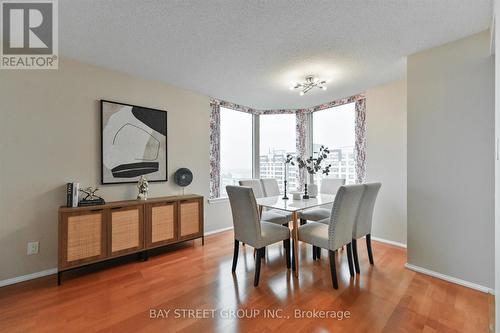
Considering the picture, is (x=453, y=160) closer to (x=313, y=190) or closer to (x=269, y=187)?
(x=313, y=190)

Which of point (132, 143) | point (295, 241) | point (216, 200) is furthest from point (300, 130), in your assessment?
point (132, 143)

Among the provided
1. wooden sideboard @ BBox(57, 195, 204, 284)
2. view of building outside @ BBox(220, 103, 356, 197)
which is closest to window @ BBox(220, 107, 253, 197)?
view of building outside @ BBox(220, 103, 356, 197)

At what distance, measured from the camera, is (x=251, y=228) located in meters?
2.26

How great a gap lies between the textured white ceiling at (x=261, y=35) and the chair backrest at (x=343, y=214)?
1.48 m

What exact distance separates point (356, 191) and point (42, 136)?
341 centimetres

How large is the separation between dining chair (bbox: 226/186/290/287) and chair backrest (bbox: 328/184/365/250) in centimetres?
52

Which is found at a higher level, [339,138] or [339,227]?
[339,138]

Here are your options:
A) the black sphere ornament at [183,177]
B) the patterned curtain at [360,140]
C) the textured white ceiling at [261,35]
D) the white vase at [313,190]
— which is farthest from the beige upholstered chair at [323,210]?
the black sphere ornament at [183,177]

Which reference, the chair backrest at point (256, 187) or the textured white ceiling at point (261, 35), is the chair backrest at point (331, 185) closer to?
the chair backrest at point (256, 187)

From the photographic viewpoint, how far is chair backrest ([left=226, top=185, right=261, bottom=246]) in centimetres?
217

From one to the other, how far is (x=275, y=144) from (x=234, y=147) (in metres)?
0.98

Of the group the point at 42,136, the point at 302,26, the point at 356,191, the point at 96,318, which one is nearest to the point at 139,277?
the point at 96,318

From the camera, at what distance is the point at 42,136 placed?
7.82ft

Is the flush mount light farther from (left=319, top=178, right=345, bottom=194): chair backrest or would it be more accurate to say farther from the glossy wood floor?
the glossy wood floor
